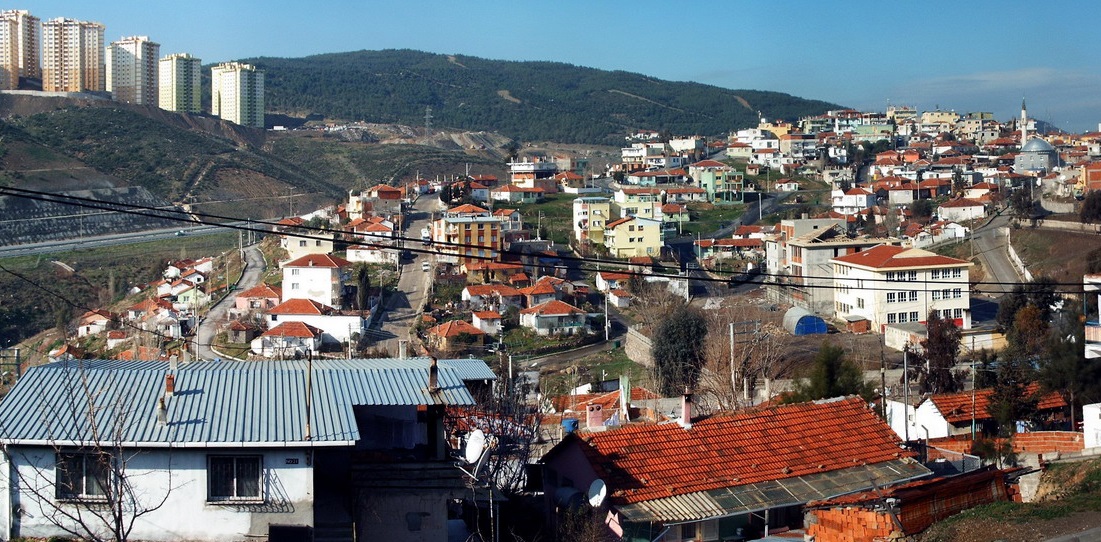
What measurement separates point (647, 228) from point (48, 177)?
953 inches

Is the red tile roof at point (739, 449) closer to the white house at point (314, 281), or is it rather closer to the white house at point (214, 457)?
the white house at point (214, 457)

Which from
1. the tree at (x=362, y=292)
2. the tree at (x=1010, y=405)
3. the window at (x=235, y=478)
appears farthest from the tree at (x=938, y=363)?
the tree at (x=362, y=292)

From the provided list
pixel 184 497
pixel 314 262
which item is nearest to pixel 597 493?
pixel 184 497

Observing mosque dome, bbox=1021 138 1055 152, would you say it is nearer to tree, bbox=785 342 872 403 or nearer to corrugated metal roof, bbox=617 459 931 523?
tree, bbox=785 342 872 403

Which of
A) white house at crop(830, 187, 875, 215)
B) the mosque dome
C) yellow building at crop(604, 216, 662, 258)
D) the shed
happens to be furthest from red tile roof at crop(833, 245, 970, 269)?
the mosque dome

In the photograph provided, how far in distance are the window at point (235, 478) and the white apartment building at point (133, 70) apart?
2810 inches

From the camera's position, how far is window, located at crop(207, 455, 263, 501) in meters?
5.50

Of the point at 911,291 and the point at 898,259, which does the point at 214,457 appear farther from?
the point at 898,259

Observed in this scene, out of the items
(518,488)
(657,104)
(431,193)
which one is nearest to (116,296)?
(431,193)

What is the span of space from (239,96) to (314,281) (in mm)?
60482

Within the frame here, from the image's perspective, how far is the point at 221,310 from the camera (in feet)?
84.4

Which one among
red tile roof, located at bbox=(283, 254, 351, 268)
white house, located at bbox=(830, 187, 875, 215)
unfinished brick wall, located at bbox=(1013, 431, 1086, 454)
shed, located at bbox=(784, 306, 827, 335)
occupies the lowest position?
shed, located at bbox=(784, 306, 827, 335)

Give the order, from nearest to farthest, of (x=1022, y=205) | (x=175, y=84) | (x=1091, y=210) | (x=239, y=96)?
(x=1091, y=210) → (x=1022, y=205) → (x=175, y=84) → (x=239, y=96)

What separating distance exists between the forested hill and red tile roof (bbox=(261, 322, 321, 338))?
68748mm
